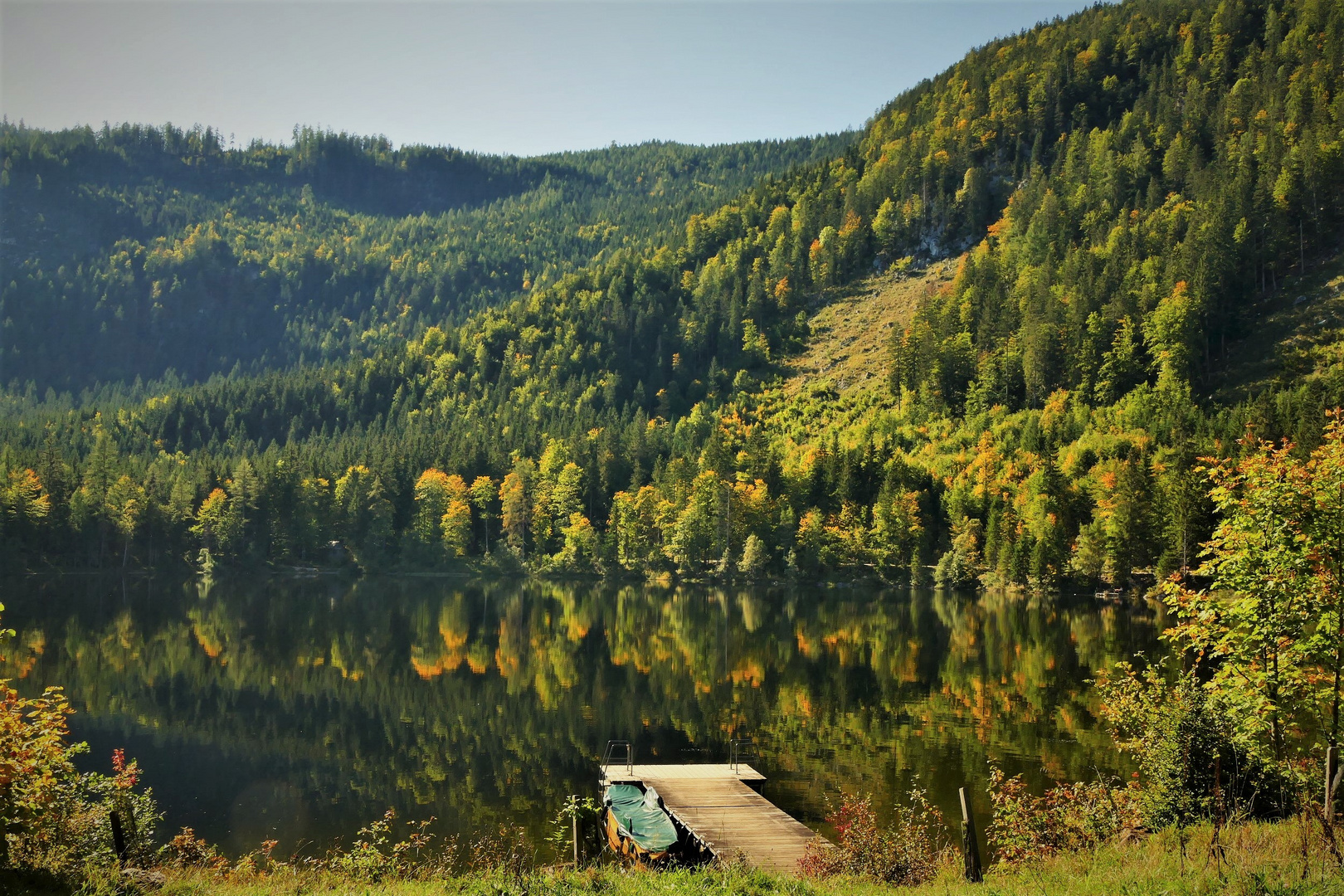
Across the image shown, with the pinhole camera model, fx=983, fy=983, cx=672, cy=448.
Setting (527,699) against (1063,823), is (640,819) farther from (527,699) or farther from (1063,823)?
(527,699)

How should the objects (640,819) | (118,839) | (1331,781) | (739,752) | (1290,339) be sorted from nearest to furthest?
(1331,781) < (118,839) < (640,819) < (739,752) < (1290,339)

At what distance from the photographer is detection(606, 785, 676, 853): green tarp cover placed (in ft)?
84.3

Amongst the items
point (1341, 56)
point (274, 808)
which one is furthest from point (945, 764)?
point (1341, 56)

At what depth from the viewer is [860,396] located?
534 ft

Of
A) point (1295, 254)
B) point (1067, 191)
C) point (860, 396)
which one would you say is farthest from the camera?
point (1067, 191)

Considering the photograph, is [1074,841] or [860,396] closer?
[1074,841]

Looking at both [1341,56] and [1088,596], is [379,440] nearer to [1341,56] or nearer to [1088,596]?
[1088,596]

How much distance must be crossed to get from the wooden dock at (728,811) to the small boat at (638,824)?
61 cm

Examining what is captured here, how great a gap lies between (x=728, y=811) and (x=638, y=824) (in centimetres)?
324

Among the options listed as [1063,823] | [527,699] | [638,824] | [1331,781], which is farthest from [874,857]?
[527,699]

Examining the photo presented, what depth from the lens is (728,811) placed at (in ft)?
95.4

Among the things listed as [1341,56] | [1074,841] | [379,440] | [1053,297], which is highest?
[1341,56]

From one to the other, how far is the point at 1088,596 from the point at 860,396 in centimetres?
6718

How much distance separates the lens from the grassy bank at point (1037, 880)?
1458 cm
